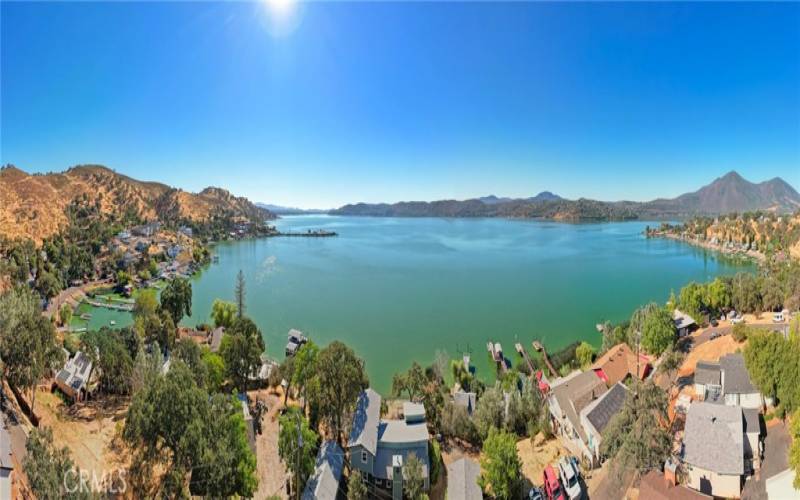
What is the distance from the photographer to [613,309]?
138ft

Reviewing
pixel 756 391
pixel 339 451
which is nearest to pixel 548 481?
pixel 339 451

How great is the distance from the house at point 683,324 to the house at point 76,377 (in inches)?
1380

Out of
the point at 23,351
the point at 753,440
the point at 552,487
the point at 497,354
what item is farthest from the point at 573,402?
the point at 23,351

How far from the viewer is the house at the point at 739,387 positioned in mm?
15633

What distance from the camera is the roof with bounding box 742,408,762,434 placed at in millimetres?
13094

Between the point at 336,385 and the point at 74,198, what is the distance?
98.0m

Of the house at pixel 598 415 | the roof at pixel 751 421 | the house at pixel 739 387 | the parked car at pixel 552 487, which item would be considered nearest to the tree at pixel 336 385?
the parked car at pixel 552 487

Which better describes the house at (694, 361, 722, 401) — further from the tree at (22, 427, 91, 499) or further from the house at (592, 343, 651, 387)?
the tree at (22, 427, 91, 499)

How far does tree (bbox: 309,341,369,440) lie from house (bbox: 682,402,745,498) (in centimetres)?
1070

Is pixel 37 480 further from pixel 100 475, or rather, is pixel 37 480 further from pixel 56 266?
pixel 56 266

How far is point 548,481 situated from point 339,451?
7.02 meters

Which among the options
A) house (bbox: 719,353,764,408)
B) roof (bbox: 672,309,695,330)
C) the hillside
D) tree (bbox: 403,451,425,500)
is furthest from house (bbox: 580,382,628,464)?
the hillside

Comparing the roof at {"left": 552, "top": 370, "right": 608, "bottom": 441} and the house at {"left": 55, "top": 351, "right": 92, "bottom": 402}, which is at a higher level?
the house at {"left": 55, "top": 351, "right": 92, "bottom": 402}

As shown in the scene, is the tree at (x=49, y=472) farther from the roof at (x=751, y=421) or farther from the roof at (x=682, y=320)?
the roof at (x=682, y=320)
